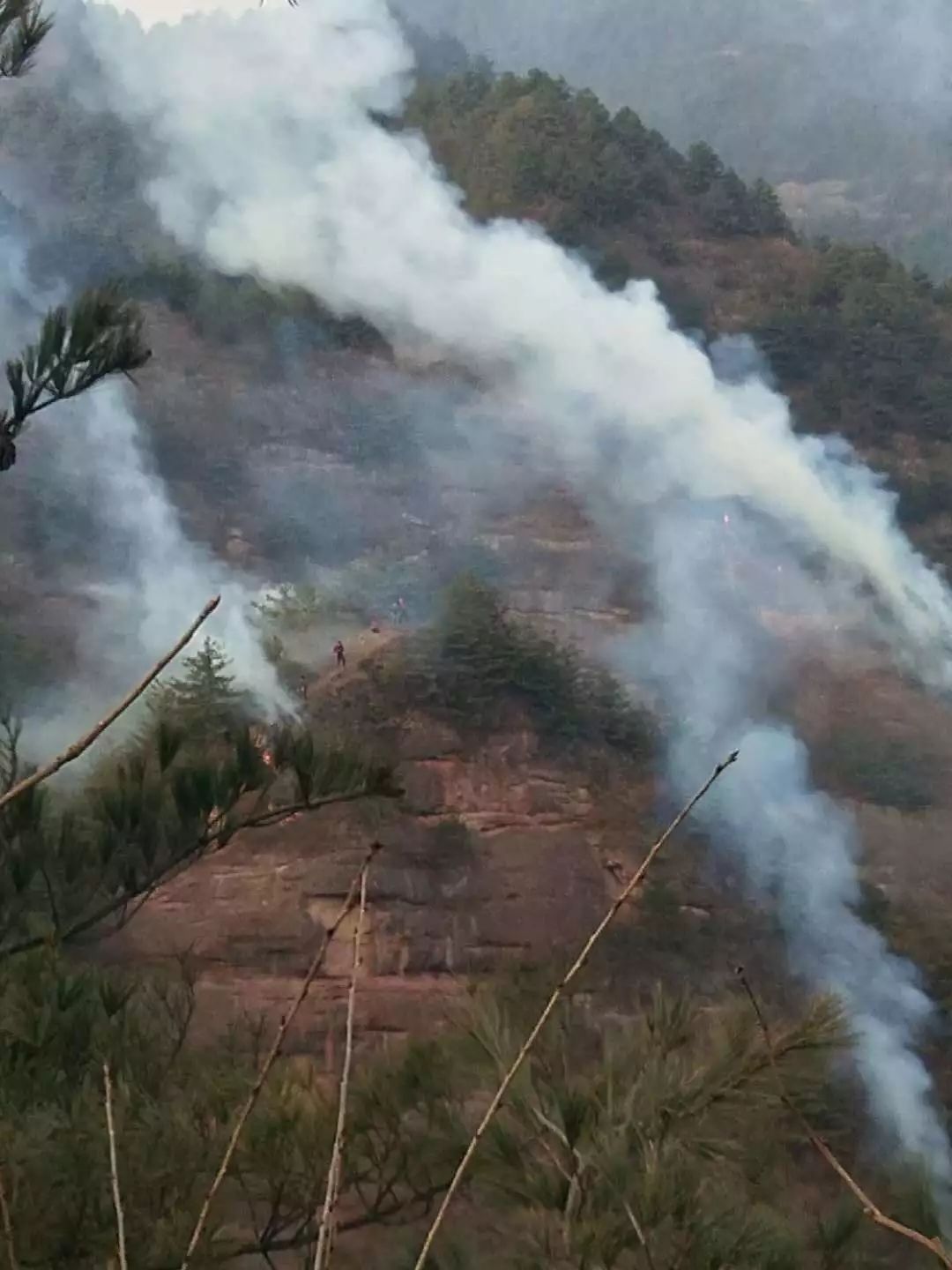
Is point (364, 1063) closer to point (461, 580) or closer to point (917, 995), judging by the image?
point (917, 995)

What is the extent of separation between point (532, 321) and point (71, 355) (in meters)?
12.6

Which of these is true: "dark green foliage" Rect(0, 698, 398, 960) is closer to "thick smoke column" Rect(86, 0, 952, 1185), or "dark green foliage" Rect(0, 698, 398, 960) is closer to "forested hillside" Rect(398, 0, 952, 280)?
"thick smoke column" Rect(86, 0, 952, 1185)

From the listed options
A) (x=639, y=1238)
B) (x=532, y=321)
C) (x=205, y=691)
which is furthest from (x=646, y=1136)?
(x=532, y=321)

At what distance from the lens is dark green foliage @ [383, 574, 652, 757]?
9.98 metres

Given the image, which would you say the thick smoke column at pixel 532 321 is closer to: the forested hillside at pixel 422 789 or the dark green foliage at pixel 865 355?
the forested hillside at pixel 422 789

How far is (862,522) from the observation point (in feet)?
46.6

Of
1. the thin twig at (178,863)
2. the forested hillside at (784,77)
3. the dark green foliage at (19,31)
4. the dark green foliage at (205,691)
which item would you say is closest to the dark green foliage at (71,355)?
the dark green foliage at (19,31)

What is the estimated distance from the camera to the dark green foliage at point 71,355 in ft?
11.3

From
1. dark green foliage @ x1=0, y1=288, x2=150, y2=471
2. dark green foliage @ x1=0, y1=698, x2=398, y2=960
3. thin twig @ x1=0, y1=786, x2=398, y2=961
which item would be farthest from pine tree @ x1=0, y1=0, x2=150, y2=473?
thin twig @ x1=0, y1=786, x2=398, y2=961

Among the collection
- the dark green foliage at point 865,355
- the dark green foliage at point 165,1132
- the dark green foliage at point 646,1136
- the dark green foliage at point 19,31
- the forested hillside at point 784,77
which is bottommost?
the dark green foliage at point 165,1132

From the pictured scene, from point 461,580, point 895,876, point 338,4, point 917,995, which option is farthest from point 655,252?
point 917,995

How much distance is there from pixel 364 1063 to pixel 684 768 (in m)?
7.10

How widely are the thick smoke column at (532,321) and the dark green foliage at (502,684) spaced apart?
21.1 inches

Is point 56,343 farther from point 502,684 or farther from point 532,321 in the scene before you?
point 532,321
